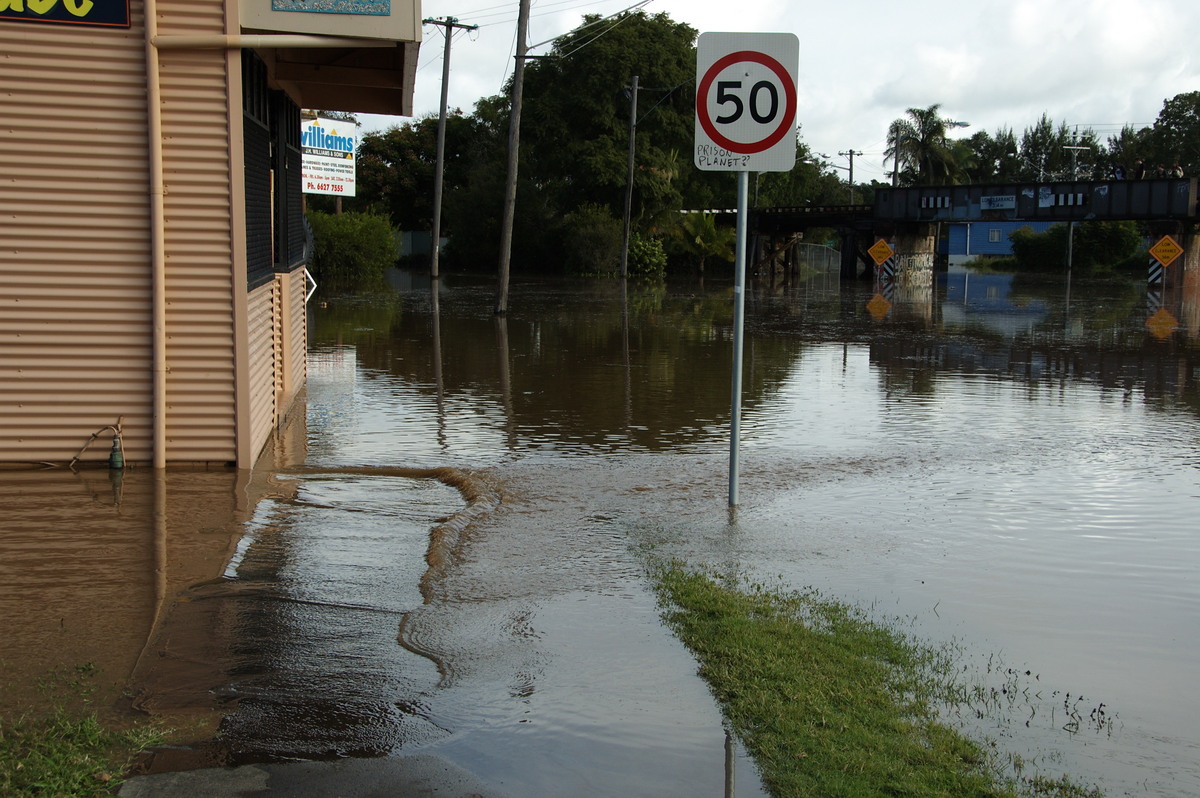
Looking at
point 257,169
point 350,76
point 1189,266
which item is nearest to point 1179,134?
point 1189,266

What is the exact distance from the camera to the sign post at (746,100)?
7.52 m

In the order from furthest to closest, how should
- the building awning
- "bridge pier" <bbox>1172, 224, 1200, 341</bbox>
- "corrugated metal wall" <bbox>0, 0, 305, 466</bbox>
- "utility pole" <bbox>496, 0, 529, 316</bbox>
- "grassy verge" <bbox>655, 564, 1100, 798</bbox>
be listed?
"bridge pier" <bbox>1172, 224, 1200, 341</bbox>
"utility pole" <bbox>496, 0, 529, 316</bbox>
the building awning
"corrugated metal wall" <bbox>0, 0, 305, 466</bbox>
"grassy verge" <bbox>655, 564, 1100, 798</bbox>

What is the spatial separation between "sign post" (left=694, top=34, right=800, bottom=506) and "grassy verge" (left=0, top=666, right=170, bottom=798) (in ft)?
14.6

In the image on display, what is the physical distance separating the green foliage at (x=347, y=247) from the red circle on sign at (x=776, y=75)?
37.1 metres

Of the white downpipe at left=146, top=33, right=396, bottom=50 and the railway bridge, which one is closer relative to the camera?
the white downpipe at left=146, top=33, right=396, bottom=50

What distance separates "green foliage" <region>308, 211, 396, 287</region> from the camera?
4403cm

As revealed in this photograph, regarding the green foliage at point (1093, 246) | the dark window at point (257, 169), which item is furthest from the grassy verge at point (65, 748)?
the green foliage at point (1093, 246)

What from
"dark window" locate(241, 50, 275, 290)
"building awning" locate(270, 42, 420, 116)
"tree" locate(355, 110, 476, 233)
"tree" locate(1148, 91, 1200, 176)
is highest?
"tree" locate(1148, 91, 1200, 176)

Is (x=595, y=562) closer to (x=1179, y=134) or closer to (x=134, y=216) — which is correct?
(x=134, y=216)

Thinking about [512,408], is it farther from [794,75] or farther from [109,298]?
[794,75]

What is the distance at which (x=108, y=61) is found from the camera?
8.56m

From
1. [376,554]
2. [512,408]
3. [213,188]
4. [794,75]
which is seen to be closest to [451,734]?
[376,554]

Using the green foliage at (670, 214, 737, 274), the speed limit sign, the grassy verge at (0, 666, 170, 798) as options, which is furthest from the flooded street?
the green foliage at (670, 214, 737, 274)

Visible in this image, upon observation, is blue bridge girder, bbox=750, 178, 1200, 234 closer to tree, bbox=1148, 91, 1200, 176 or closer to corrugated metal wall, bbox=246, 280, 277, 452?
tree, bbox=1148, 91, 1200, 176
